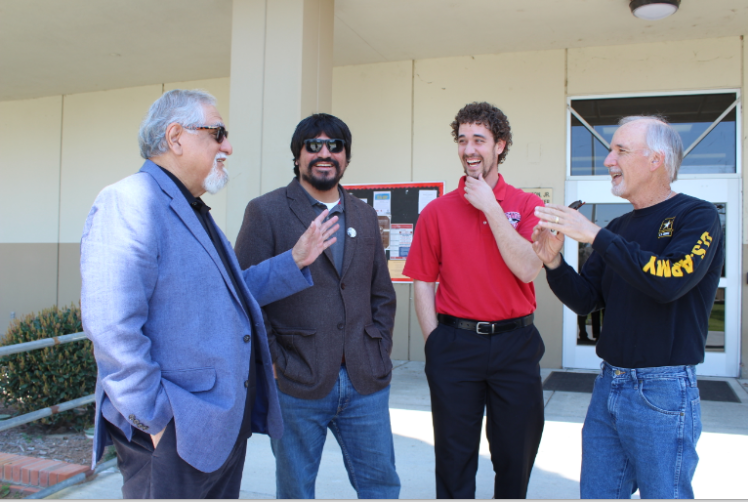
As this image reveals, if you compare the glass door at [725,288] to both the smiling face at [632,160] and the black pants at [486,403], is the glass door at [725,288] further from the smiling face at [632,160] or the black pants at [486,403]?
the smiling face at [632,160]

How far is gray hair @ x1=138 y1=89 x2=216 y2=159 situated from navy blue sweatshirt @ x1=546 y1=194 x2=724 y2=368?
152 centimetres

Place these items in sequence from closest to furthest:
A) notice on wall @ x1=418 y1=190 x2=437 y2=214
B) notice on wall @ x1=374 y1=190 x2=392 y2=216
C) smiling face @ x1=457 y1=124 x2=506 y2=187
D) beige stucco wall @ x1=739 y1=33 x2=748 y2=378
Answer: smiling face @ x1=457 y1=124 x2=506 y2=187 < beige stucco wall @ x1=739 y1=33 x2=748 y2=378 < notice on wall @ x1=418 y1=190 x2=437 y2=214 < notice on wall @ x1=374 y1=190 x2=392 y2=216

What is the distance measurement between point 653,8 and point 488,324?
4357mm

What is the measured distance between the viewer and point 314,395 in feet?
7.66

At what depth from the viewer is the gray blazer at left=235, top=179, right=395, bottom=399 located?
2.36 metres

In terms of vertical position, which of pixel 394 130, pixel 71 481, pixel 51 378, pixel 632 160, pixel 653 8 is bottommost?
pixel 71 481

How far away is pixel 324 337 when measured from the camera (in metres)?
2.38

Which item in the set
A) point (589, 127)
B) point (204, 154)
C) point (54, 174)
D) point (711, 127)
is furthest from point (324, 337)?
point (54, 174)

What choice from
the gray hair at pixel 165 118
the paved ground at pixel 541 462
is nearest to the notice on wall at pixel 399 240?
the paved ground at pixel 541 462

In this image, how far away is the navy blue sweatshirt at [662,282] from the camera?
191 centimetres

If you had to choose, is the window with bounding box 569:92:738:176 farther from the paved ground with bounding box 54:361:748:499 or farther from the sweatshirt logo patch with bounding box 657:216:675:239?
the sweatshirt logo patch with bounding box 657:216:675:239

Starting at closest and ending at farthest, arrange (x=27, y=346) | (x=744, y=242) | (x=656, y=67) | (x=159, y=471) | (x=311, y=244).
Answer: (x=159, y=471), (x=311, y=244), (x=27, y=346), (x=744, y=242), (x=656, y=67)

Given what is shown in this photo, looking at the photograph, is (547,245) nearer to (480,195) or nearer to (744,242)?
(480,195)

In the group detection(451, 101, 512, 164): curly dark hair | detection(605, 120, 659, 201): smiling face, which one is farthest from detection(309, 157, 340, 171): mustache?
detection(605, 120, 659, 201): smiling face
